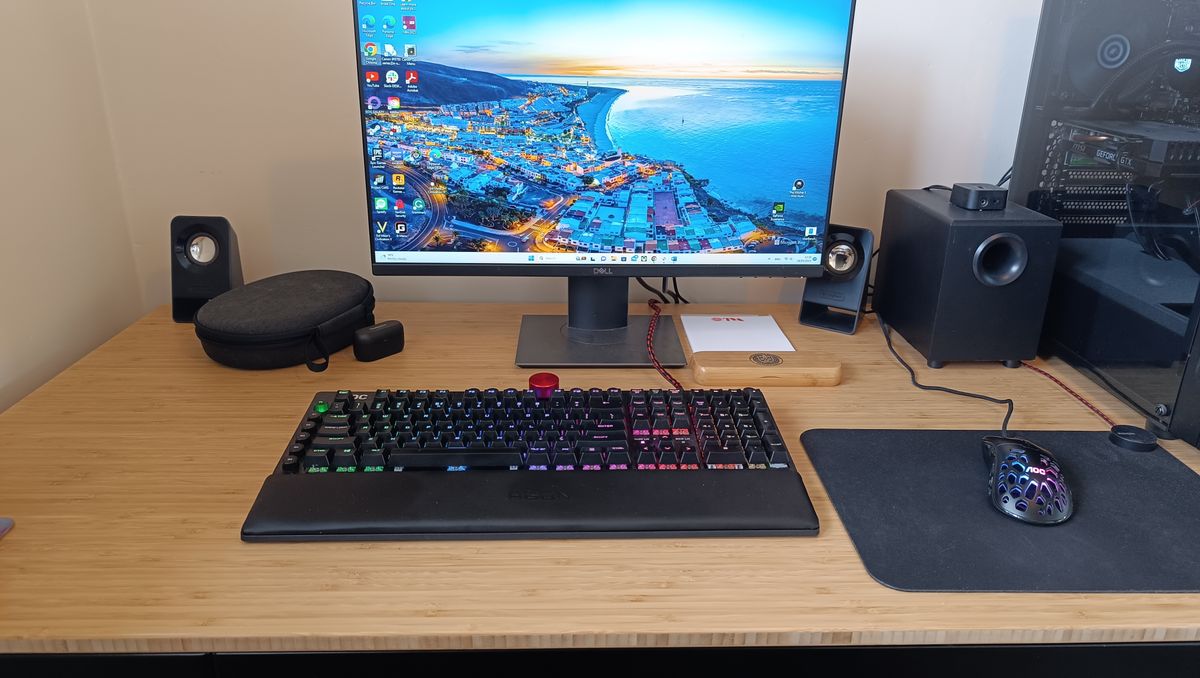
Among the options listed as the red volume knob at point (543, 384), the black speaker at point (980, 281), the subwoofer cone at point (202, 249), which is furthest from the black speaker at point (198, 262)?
the black speaker at point (980, 281)

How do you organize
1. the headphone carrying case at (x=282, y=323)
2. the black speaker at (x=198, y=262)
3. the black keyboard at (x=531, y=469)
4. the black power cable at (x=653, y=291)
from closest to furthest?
the black keyboard at (x=531, y=469) → the headphone carrying case at (x=282, y=323) → the black speaker at (x=198, y=262) → the black power cable at (x=653, y=291)

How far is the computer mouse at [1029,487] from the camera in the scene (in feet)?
2.38

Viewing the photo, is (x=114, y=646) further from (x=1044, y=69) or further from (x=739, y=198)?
(x=1044, y=69)

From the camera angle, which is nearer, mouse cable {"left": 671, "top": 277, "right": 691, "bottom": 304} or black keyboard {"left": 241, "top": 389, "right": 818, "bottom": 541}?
black keyboard {"left": 241, "top": 389, "right": 818, "bottom": 541}

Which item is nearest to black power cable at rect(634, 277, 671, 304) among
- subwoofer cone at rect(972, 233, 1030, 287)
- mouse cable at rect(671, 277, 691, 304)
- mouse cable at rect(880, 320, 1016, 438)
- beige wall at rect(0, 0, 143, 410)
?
mouse cable at rect(671, 277, 691, 304)

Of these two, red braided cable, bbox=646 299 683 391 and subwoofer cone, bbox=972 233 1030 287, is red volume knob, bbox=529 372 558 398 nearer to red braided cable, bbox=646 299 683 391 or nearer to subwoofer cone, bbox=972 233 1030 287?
red braided cable, bbox=646 299 683 391

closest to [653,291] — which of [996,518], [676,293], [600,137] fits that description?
[676,293]

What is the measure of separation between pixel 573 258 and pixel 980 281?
517mm

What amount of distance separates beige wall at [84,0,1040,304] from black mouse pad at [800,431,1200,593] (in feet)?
1.85

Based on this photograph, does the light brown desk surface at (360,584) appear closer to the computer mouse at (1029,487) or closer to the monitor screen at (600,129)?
the computer mouse at (1029,487)

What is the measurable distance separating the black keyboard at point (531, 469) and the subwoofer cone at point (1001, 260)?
37 centimetres

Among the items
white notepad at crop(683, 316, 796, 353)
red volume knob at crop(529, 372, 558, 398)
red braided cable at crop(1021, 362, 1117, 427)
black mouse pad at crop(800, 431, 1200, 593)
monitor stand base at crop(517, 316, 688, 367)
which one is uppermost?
red volume knob at crop(529, 372, 558, 398)

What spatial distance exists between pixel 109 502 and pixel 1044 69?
124cm

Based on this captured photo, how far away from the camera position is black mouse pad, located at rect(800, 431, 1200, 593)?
65 cm
